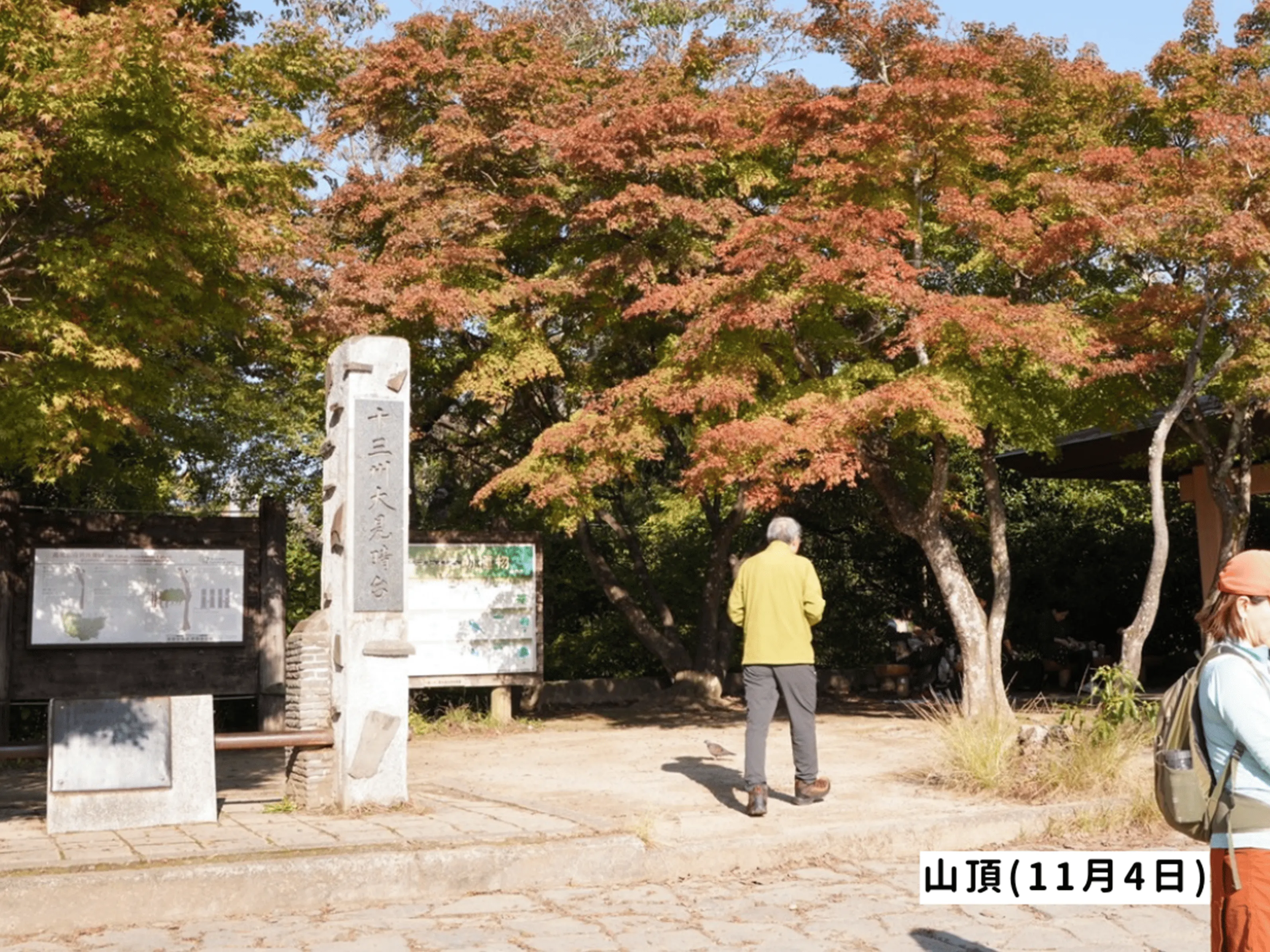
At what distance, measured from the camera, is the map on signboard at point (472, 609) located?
49.4 feet

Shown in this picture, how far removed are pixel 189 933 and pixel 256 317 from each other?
29.7 ft

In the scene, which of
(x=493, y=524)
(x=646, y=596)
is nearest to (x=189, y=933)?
(x=493, y=524)

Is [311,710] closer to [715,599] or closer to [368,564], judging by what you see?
[368,564]

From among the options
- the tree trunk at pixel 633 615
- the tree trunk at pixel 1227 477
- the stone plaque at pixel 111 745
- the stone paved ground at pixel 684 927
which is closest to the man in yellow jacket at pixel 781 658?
the stone paved ground at pixel 684 927

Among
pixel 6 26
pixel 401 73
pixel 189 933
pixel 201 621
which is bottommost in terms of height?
pixel 189 933

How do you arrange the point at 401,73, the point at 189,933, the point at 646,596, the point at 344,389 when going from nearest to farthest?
the point at 189,933 < the point at 344,389 < the point at 401,73 < the point at 646,596

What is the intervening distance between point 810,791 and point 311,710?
3255mm

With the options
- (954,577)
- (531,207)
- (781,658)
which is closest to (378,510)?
(781,658)

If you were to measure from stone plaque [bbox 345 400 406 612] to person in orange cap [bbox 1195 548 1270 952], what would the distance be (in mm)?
5950

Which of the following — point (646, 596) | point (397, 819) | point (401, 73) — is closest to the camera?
point (397, 819)

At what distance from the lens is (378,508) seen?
8617 millimetres

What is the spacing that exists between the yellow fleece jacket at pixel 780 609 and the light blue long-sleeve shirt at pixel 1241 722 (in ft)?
15.5

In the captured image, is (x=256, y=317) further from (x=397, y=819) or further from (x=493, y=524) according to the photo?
(x=397, y=819)

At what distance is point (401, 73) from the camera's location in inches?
615
